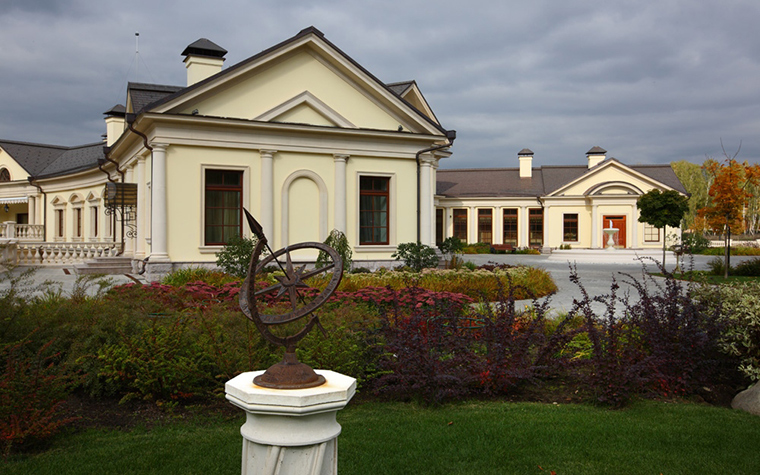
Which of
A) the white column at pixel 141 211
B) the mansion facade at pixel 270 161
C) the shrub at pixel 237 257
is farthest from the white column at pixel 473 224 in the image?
the shrub at pixel 237 257

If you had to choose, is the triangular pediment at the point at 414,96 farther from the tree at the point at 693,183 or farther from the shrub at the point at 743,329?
the tree at the point at 693,183

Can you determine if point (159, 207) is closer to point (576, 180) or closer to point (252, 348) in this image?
point (252, 348)

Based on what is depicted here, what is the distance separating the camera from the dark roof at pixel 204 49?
727 inches

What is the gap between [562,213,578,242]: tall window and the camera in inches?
1534

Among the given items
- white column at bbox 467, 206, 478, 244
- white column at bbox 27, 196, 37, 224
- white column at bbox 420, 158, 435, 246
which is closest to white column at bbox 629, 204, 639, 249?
white column at bbox 467, 206, 478, 244

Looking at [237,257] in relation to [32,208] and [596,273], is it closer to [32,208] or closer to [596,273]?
[596,273]

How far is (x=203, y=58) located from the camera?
1861cm

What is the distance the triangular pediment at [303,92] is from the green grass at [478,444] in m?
11.6

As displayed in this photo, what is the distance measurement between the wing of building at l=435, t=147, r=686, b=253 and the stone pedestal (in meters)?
36.2

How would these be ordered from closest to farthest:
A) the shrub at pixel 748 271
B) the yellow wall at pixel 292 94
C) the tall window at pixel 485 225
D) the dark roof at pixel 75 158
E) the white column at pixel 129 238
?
the yellow wall at pixel 292 94
the white column at pixel 129 238
the shrub at pixel 748 271
the dark roof at pixel 75 158
the tall window at pixel 485 225

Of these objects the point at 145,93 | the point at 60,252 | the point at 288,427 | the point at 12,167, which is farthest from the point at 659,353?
the point at 12,167

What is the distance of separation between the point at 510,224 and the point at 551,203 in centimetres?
314

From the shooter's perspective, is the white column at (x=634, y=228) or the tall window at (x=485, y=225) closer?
the white column at (x=634, y=228)

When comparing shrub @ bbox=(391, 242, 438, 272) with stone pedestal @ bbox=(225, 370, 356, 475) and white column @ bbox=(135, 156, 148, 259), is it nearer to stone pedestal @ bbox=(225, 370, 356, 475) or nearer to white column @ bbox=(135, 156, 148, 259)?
white column @ bbox=(135, 156, 148, 259)
